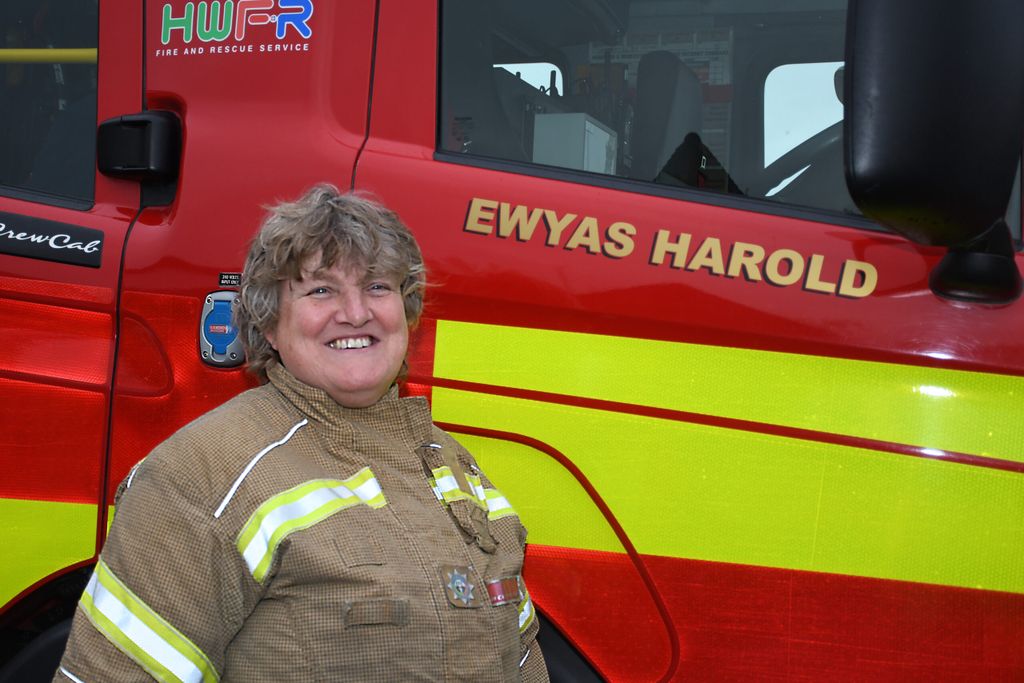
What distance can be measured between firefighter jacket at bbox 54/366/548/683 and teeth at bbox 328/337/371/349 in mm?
82

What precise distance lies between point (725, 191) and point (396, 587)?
843mm

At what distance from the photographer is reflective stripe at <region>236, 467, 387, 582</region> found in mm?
1394

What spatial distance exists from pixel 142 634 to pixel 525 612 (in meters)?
0.58

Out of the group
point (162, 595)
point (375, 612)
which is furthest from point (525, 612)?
point (162, 595)

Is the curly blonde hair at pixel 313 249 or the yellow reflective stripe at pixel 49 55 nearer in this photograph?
the curly blonde hair at pixel 313 249

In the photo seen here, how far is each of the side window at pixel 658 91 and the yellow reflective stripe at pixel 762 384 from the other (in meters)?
0.29

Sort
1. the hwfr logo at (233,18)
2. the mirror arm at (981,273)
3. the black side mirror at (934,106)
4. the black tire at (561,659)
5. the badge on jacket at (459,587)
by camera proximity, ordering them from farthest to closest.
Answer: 1. the hwfr logo at (233,18)
2. the black tire at (561,659)
3. the mirror arm at (981,273)
4. the badge on jacket at (459,587)
5. the black side mirror at (934,106)

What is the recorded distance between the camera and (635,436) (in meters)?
1.72

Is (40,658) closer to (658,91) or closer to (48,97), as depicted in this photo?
(48,97)

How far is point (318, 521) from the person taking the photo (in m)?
1.43

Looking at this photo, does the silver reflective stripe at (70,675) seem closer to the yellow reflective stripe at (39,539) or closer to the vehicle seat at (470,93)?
the yellow reflective stripe at (39,539)

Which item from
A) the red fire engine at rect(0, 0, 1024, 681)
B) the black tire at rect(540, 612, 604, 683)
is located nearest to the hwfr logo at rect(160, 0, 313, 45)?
the red fire engine at rect(0, 0, 1024, 681)

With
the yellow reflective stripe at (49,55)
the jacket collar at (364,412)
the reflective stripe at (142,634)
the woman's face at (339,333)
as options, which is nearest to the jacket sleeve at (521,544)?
the jacket collar at (364,412)

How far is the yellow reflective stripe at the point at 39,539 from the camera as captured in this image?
1.84 m
